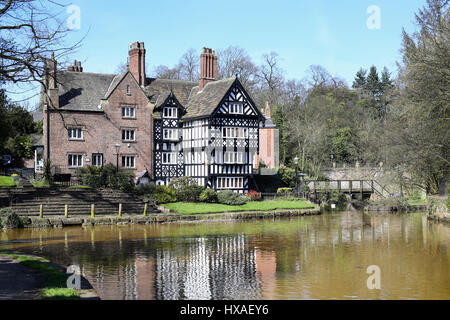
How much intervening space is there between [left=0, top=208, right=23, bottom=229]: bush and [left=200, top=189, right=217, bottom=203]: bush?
13594mm

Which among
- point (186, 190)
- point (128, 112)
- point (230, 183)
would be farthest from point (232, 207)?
point (128, 112)

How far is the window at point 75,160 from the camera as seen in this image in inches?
1596

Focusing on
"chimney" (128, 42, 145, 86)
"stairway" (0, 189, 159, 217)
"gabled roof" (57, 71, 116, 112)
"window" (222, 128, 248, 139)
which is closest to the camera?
"stairway" (0, 189, 159, 217)

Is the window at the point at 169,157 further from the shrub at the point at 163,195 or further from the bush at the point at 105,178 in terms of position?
the shrub at the point at 163,195

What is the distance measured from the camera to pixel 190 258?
65.3 ft

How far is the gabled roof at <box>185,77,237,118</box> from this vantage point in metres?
42.1

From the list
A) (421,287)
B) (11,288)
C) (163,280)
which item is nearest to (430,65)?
(421,287)

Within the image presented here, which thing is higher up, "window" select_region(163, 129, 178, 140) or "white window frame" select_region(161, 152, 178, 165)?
"window" select_region(163, 129, 178, 140)

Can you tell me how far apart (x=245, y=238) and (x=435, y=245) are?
28.7 feet

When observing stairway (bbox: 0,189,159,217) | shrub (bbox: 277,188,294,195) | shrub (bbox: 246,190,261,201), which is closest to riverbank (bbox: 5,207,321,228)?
stairway (bbox: 0,189,159,217)

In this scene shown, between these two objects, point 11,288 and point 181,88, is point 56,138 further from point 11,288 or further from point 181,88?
point 11,288

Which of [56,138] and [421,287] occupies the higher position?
[56,138]

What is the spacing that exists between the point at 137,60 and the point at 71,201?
16.4 meters

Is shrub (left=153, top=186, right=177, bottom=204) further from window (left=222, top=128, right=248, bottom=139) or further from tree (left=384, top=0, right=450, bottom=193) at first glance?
tree (left=384, top=0, right=450, bottom=193)
